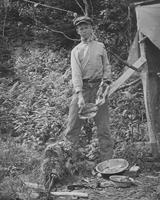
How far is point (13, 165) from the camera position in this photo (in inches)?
267

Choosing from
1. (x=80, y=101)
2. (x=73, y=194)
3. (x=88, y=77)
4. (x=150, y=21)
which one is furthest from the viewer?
(x=150, y=21)

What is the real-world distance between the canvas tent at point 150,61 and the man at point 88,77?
81 centimetres

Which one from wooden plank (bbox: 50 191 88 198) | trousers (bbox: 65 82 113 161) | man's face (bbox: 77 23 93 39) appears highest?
man's face (bbox: 77 23 93 39)

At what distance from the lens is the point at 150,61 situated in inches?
277

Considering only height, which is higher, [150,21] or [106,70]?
[150,21]

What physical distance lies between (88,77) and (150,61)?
1.33 m

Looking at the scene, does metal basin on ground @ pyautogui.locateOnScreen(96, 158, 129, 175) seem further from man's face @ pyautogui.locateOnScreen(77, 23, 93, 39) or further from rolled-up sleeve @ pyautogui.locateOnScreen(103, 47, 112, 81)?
man's face @ pyautogui.locateOnScreen(77, 23, 93, 39)

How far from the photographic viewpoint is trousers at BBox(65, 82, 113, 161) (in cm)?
631

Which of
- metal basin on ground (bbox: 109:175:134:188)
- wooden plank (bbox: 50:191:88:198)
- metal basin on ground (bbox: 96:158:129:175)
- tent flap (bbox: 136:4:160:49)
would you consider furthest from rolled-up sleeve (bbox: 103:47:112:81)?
wooden plank (bbox: 50:191:88:198)

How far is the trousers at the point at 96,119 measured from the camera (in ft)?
20.7

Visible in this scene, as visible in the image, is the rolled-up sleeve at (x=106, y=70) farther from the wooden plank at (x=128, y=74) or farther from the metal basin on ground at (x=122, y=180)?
the metal basin on ground at (x=122, y=180)

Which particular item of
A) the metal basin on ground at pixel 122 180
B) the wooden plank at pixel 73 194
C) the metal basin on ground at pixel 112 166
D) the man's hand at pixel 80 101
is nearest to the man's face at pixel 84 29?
the man's hand at pixel 80 101

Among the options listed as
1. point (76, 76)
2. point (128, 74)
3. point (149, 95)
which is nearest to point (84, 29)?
point (76, 76)

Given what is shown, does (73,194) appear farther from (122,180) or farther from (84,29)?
(84,29)
